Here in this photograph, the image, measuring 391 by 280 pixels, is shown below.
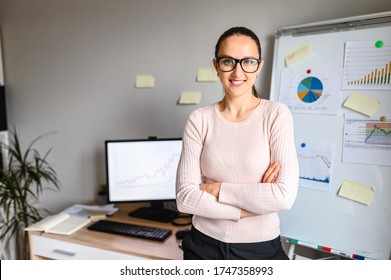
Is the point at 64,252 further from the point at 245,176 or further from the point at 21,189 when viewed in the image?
the point at 245,176

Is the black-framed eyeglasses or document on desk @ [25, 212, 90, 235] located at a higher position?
the black-framed eyeglasses

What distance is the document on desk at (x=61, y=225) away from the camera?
1.62 metres

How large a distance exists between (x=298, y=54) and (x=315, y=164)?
0.53 m

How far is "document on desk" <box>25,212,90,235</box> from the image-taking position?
1625 mm

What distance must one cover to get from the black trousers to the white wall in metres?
0.93

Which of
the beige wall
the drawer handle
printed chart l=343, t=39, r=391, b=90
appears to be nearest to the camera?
printed chart l=343, t=39, r=391, b=90

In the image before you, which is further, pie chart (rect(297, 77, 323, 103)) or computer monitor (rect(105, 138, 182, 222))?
computer monitor (rect(105, 138, 182, 222))

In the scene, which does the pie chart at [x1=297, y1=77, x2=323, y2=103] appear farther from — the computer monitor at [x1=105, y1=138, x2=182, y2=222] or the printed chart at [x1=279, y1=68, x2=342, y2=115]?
the computer monitor at [x1=105, y1=138, x2=182, y2=222]

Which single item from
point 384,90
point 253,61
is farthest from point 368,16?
point 253,61

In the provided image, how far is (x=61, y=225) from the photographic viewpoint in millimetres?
1692

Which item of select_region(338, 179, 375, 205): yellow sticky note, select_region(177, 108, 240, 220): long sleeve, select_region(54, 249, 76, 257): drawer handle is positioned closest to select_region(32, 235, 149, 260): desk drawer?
select_region(54, 249, 76, 257): drawer handle

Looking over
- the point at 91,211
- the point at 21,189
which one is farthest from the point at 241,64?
the point at 21,189

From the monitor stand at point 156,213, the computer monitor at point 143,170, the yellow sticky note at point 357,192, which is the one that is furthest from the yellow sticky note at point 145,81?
the yellow sticky note at point 357,192
